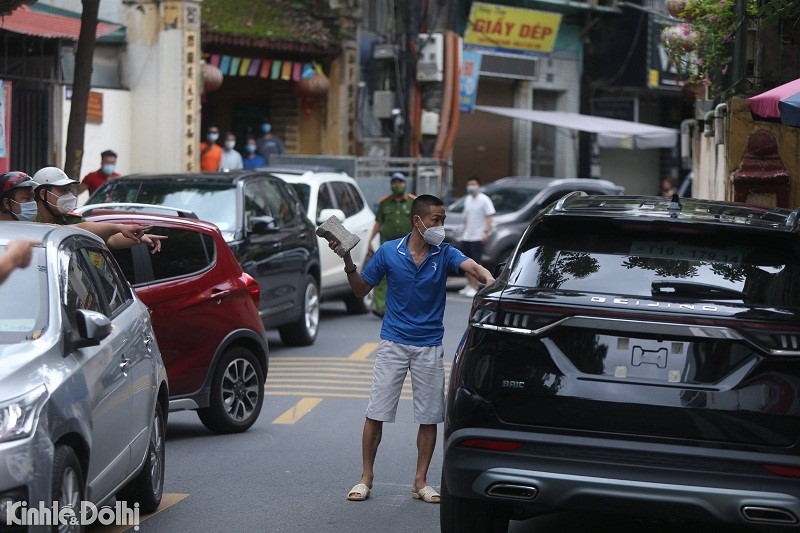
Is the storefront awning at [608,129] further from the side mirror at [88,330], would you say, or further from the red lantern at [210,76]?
the side mirror at [88,330]

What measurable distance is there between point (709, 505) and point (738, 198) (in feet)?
24.2

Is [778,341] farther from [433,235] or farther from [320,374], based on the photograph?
[320,374]

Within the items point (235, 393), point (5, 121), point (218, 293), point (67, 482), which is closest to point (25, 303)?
point (67, 482)

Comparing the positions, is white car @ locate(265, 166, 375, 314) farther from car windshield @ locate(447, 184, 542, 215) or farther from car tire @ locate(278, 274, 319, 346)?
car windshield @ locate(447, 184, 542, 215)

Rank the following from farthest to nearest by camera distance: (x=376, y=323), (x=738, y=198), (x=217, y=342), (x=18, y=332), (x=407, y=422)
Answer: (x=376, y=323)
(x=738, y=198)
(x=407, y=422)
(x=217, y=342)
(x=18, y=332)

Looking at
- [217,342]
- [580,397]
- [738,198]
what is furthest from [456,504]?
[738,198]

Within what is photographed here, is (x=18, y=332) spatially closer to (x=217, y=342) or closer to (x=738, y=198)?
(x=217, y=342)

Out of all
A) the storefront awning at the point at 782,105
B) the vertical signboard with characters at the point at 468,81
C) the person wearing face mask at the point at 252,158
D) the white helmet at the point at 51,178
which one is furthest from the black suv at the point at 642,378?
the vertical signboard with characters at the point at 468,81

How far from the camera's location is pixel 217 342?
988 cm

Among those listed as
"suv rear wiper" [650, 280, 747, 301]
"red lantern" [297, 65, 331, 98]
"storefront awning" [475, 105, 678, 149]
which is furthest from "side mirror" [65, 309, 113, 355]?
"storefront awning" [475, 105, 678, 149]

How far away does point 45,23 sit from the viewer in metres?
19.5

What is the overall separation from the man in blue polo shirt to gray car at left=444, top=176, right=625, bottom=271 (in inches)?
524

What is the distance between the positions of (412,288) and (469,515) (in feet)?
5.87

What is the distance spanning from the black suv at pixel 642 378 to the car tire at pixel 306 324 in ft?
29.6
